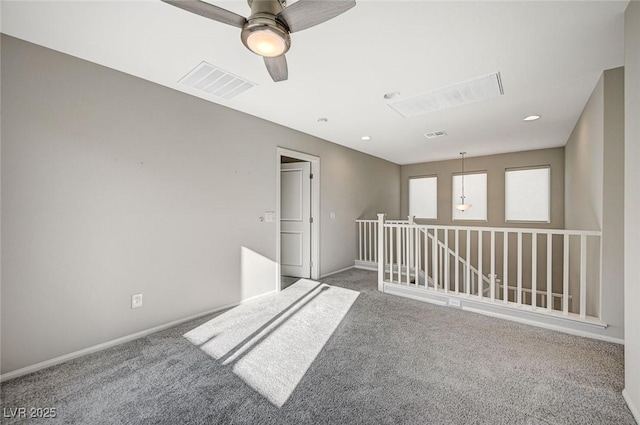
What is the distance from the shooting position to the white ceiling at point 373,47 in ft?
5.71

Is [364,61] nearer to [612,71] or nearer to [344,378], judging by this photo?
[612,71]

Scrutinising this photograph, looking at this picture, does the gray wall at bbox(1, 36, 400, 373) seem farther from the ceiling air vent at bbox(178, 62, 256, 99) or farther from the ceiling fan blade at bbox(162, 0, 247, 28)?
the ceiling fan blade at bbox(162, 0, 247, 28)

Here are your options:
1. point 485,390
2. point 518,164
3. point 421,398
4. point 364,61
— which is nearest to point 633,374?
point 485,390

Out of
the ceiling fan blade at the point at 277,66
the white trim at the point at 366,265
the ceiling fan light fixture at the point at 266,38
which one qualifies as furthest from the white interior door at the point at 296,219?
the ceiling fan light fixture at the point at 266,38

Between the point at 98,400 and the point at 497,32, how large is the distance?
3.68m

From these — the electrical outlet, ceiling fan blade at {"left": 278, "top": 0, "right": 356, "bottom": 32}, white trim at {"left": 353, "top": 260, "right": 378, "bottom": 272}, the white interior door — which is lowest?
white trim at {"left": 353, "top": 260, "right": 378, "bottom": 272}

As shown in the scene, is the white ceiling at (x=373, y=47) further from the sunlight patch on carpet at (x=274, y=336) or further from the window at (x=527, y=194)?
the window at (x=527, y=194)

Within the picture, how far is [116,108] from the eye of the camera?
2.45 metres

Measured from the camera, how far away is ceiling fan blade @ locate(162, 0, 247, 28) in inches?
52.6

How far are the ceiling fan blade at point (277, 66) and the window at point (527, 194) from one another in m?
6.01

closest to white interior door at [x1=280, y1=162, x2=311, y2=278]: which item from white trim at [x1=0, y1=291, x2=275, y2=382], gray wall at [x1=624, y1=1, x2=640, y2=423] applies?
white trim at [x1=0, y1=291, x2=275, y2=382]

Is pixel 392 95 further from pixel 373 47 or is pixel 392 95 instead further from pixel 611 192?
pixel 611 192

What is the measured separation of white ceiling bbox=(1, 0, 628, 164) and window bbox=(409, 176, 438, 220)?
368 cm

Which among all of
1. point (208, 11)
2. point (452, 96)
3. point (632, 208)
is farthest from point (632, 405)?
point (208, 11)
